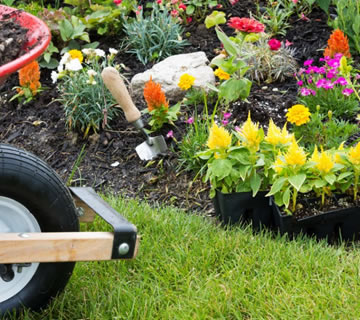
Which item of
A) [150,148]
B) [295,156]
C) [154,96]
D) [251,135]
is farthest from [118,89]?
[295,156]

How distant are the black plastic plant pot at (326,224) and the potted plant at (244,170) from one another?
0.34 feet

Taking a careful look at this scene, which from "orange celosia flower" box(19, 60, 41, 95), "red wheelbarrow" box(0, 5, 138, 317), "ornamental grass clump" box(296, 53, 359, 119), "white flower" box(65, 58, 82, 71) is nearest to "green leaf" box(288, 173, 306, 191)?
"red wheelbarrow" box(0, 5, 138, 317)

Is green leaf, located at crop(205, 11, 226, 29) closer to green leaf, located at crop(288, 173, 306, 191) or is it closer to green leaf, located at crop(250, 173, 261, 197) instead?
green leaf, located at crop(250, 173, 261, 197)

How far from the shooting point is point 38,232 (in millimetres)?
2439

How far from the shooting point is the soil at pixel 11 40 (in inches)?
86.0

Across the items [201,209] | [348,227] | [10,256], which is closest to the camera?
[10,256]

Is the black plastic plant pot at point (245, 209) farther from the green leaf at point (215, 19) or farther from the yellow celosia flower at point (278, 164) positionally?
the green leaf at point (215, 19)

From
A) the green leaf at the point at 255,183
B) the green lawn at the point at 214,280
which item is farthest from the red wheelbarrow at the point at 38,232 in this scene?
the green leaf at the point at 255,183

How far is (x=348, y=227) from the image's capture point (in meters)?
3.06

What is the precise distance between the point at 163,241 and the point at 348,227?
0.84 m

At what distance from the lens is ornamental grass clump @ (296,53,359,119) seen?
3.71 meters

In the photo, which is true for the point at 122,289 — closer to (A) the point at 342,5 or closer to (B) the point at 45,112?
(B) the point at 45,112

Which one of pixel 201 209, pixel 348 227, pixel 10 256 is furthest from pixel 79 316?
pixel 348 227

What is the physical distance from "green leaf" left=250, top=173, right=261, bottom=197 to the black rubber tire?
89 centimetres
